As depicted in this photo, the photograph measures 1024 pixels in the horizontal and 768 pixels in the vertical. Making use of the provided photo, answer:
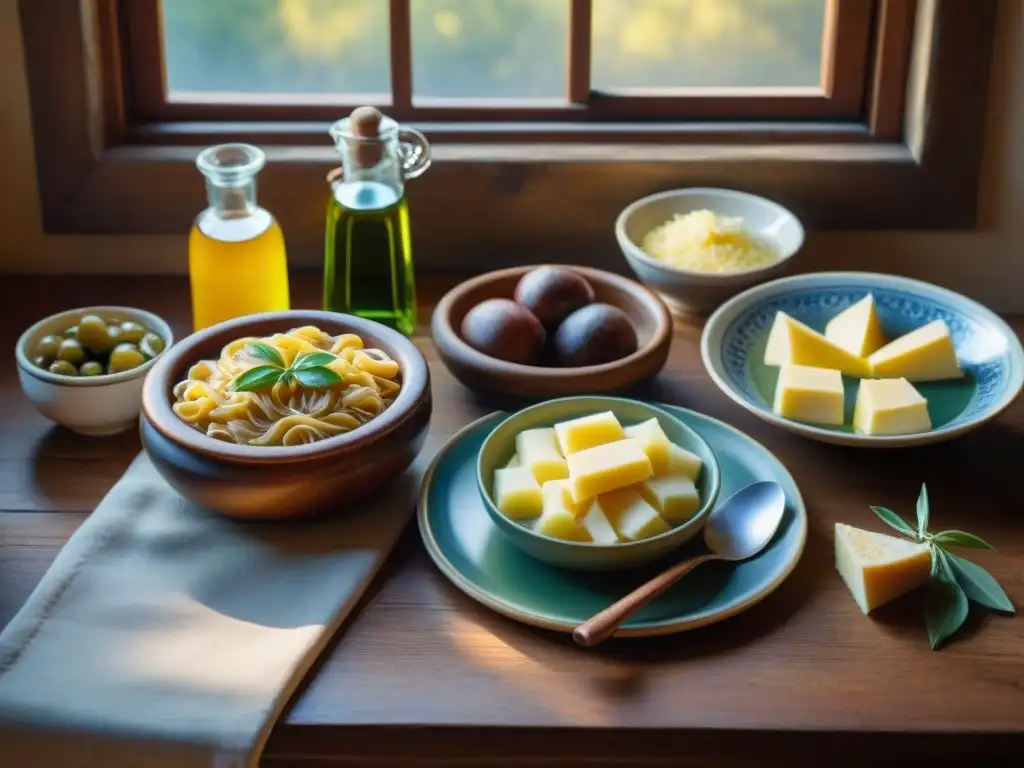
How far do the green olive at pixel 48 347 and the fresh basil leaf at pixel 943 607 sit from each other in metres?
0.79

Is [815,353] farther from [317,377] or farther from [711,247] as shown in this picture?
[317,377]

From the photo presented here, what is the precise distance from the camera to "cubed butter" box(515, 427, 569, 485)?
0.98m

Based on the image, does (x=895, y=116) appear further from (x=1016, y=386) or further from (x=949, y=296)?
(x=1016, y=386)

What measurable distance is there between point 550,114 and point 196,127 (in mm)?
414

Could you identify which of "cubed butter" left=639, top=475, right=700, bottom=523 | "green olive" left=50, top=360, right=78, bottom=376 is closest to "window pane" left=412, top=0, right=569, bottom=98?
"green olive" left=50, top=360, right=78, bottom=376

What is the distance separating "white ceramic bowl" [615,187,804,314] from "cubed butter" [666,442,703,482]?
0.33m

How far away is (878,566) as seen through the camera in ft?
3.01

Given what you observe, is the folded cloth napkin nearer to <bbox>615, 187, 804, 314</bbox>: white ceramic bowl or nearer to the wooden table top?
the wooden table top

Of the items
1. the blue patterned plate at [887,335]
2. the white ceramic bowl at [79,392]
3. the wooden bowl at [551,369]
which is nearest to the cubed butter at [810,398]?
the blue patterned plate at [887,335]

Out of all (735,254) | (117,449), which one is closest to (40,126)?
(117,449)

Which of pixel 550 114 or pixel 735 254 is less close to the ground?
pixel 550 114

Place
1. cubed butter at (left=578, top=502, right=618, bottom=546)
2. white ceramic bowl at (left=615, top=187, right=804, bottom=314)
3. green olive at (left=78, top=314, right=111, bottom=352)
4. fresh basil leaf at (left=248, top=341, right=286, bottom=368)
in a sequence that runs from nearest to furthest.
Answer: cubed butter at (left=578, top=502, right=618, bottom=546) < fresh basil leaf at (left=248, top=341, right=286, bottom=368) < green olive at (left=78, top=314, right=111, bottom=352) < white ceramic bowl at (left=615, top=187, right=804, bottom=314)

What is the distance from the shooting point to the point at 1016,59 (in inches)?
53.2

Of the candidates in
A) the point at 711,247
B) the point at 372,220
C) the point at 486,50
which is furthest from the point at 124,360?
the point at 486,50
